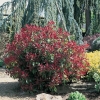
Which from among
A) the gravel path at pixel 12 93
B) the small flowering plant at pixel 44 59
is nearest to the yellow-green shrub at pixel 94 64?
the small flowering plant at pixel 44 59

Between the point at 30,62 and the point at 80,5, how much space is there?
10658 millimetres

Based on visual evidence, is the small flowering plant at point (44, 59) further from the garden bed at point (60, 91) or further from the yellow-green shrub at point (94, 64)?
the yellow-green shrub at point (94, 64)

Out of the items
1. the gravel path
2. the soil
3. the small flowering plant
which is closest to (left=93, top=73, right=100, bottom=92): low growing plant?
the soil

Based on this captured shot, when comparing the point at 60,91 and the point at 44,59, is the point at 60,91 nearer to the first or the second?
the point at 60,91

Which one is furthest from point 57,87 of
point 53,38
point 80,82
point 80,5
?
point 80,5

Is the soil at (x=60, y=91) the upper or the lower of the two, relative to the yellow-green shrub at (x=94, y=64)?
lower

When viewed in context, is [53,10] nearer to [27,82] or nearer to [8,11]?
[8,11]

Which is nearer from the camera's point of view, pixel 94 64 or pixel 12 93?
pixel 12 93

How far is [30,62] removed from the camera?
780 centimetres

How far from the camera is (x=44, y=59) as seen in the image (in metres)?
7.82

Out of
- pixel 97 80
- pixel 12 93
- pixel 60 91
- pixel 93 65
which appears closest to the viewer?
pixel 97 80

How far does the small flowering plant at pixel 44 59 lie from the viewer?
7707 mm

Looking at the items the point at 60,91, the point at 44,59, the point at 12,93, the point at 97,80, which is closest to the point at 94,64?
the point at 97,80

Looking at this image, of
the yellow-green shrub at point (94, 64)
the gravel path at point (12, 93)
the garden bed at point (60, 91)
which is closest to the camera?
the gravel path at point (12, 93)
